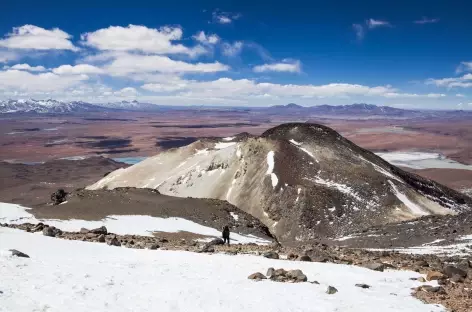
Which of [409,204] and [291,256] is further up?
[291,256]

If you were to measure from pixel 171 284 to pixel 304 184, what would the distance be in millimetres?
54476

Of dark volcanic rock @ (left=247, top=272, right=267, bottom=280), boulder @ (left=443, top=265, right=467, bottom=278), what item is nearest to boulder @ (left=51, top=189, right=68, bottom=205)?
dark volcanic rock @ (left=247, top=272, right=267, bottom=280)

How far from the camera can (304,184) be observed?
219ft

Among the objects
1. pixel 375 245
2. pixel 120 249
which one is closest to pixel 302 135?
pixel 375 245

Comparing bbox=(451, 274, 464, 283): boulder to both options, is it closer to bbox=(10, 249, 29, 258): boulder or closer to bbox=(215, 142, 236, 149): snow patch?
bbox=(10, 249, 29, 258): boulder

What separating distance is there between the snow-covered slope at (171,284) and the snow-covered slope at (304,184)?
1538 inches

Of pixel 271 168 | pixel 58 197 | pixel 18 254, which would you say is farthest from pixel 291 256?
pixel 271 168

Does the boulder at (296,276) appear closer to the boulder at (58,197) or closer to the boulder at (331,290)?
the boulder at (331,290)

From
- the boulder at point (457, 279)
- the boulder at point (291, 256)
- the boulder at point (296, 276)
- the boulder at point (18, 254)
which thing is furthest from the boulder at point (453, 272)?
the boulder at point (18, 254)

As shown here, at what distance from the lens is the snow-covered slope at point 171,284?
38.5 ft

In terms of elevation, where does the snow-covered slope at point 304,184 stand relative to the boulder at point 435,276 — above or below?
below

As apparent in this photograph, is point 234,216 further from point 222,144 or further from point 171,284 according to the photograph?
point 222,144

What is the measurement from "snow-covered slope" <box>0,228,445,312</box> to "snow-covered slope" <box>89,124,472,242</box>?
39.1 meters

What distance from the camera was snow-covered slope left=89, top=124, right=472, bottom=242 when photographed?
59.2 meters
